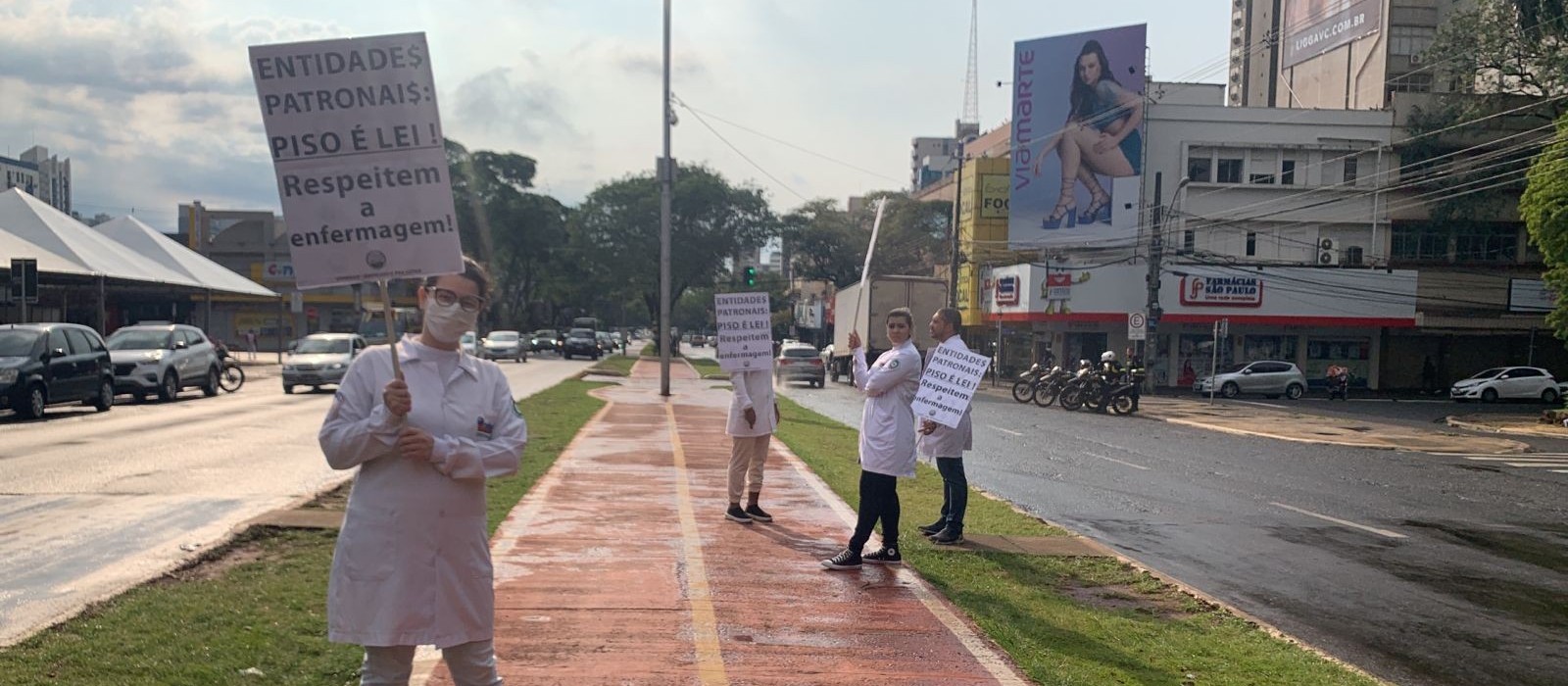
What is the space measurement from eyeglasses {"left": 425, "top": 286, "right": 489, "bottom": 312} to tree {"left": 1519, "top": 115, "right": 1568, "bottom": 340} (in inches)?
1421

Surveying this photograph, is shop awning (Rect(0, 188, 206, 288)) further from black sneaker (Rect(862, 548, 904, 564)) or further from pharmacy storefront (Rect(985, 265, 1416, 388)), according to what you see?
pharmacy storefront (Rect(985, 265, 1416, 388))

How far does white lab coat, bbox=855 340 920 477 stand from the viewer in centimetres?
768

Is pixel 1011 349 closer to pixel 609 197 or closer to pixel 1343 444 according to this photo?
pixel 609 197

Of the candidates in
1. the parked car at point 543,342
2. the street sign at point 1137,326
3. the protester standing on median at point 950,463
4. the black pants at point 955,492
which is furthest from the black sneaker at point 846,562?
the parked car at point 543,342

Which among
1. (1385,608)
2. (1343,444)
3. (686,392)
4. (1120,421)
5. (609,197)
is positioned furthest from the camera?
(609,197)

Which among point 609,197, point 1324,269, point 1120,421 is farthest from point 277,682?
point 609,197

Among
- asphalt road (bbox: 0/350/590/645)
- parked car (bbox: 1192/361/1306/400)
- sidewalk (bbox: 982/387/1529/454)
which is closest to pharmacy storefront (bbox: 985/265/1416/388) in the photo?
parked car (bbox: 1192/361/1306/400)

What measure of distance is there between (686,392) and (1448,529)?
20530 millimetres

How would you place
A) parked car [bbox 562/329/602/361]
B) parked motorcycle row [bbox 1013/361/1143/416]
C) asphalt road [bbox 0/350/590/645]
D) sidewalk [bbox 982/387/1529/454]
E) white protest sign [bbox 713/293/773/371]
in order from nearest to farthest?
asphalt road [bbox 0/350/590/645] < white protest sign [bbox 713/293/773/371] < sidewalk [bbox 982/387/1529/454] < parked motorcycle row [bbox 1013/361/1143/416] < parked car [bbox 562/329/602/361]

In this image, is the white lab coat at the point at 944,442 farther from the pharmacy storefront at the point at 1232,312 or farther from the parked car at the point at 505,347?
the parked car at the point at 505,347

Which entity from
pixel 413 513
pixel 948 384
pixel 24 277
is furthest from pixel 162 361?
pixel 413 513

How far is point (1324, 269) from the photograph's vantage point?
47.2 m

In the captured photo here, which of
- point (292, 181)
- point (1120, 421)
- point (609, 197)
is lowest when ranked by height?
point (1120, 421)

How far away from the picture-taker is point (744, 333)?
33.4 feet
